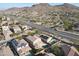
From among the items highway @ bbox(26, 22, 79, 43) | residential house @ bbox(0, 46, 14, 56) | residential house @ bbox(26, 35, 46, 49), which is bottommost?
residential house @ bbox(0, 46, 14, 56)

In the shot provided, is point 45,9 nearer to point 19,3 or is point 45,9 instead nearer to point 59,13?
point 59,13

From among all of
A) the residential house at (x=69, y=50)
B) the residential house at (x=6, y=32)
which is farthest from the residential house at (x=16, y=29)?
the residential house at (x=69, y=50)

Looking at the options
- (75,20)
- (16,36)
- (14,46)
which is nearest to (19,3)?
(16,36)

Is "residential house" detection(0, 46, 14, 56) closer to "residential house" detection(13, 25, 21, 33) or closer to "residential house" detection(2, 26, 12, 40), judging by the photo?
"residential house" detection(2, 26, 12, 40)

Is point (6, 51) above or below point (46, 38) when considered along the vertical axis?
below

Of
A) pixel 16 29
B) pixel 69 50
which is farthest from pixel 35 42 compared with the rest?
pixel 69 50

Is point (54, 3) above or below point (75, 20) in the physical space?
above

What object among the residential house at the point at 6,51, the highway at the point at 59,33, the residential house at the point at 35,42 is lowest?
the residential house at the point at 6,51

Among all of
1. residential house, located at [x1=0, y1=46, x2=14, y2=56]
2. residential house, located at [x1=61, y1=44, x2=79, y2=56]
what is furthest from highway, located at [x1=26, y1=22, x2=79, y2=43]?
residential house, located at [x1=0, y1=46, x2=14, y2=56]

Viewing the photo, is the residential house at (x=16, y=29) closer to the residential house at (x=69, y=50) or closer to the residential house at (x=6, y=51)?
the residential house at (x=6, y=51)

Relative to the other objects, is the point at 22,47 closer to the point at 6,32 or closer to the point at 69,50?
the point at 6,32

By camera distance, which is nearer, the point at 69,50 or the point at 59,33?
the point at 69,50
